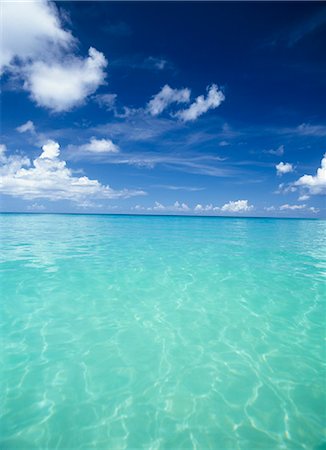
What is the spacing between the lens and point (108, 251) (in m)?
20.7

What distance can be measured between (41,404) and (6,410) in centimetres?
63

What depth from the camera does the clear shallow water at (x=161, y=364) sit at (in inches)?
177

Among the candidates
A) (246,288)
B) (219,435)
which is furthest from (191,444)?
(246,288)

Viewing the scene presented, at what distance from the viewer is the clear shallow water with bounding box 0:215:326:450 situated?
14.8ft

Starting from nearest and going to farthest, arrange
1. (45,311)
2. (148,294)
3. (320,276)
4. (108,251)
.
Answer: (45,311), (148,294), (320,276), (108,251)

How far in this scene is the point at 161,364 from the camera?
6.21 m

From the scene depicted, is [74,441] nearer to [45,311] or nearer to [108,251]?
[45,311]

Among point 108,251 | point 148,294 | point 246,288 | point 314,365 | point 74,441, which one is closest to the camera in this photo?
point 74,441

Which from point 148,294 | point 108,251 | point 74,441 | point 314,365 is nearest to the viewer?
point 74,441

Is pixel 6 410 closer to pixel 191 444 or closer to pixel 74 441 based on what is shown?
pixel 74 441

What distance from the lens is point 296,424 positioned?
4.66 m

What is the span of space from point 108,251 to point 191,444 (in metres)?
17.2

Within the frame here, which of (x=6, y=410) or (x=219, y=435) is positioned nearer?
Result: (x=219, y=435)

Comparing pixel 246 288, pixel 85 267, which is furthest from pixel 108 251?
pixel 246 288
